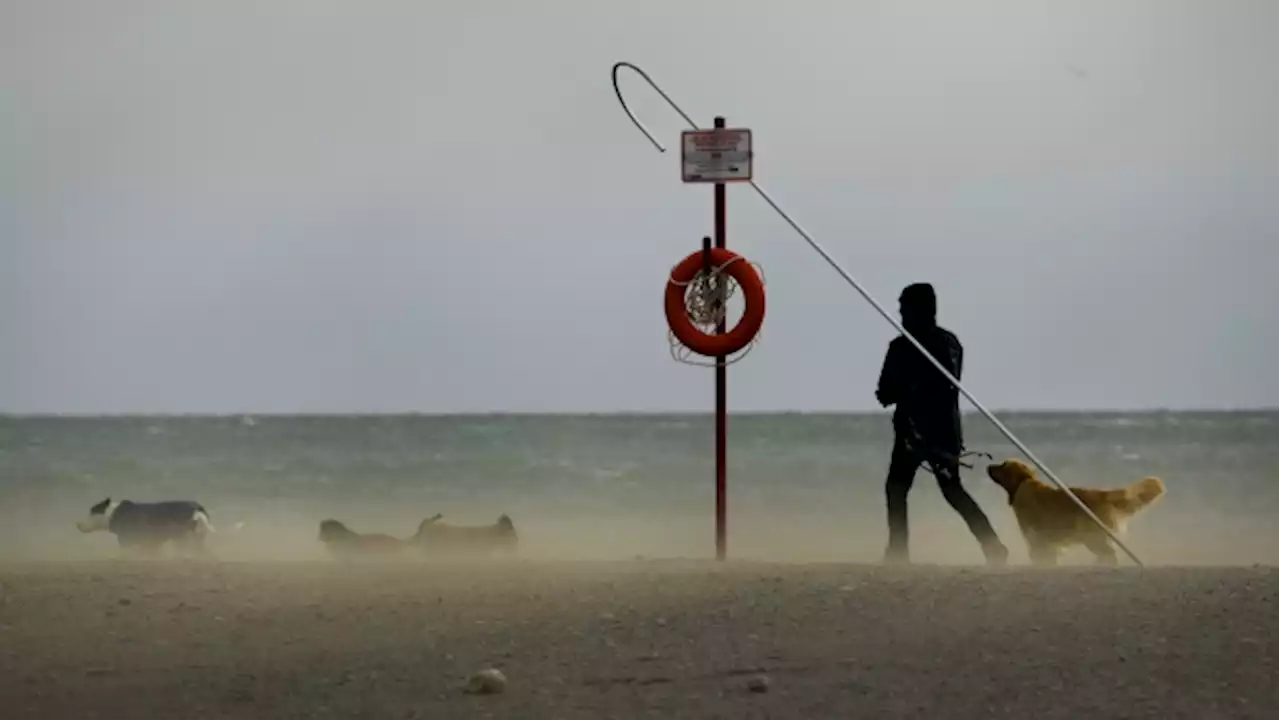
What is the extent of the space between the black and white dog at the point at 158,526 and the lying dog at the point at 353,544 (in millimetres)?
620

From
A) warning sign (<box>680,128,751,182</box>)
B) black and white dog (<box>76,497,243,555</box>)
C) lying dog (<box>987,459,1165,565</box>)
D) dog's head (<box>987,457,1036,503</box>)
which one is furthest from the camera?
black and white dog (<box>76,497,243,555</box>)

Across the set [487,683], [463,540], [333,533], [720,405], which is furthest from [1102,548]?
[333,533]

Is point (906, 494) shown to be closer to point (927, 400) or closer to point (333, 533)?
point (927, 400)

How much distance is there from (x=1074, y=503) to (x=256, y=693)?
3.86 meters

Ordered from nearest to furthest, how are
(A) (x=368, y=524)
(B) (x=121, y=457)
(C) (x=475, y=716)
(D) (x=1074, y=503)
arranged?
(C) (x=475, y=716), (D) (x=1074, y=503), (A) (x=368, y=524), (B) (x=121, y=457)

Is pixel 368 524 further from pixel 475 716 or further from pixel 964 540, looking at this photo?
pixel 475 716

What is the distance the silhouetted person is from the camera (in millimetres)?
7285

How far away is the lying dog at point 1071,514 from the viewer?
725 cm

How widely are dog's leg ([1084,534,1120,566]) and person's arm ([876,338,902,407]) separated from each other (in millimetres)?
1016

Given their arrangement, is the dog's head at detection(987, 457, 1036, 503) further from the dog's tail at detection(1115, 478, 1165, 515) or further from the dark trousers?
the dog's tail at detection(1115, 478, 1165, 515)

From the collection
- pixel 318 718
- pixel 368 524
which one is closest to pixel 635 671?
pixel 318 718

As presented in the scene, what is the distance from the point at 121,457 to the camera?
23.6 meters

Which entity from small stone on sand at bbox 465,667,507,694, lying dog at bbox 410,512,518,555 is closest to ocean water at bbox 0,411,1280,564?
lying dog at bbox 410,512,518,555

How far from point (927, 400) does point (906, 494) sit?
1.37 feet
